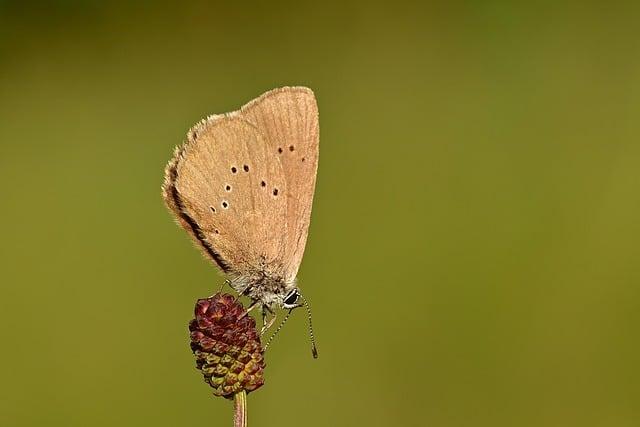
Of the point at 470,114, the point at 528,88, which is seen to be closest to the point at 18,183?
the point at 470,114

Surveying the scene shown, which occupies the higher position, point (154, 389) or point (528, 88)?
point (528, 88)

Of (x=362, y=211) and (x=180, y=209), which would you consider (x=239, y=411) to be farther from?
(x=362, y=211)

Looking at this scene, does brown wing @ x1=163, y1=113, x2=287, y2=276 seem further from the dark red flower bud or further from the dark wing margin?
the dark red flower bud

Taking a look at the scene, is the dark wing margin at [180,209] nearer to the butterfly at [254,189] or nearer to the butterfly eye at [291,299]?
the butterfly at [254,189]

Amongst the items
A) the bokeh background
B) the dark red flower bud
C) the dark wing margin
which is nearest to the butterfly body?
the dark wing margin

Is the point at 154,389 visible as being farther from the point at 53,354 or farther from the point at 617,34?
the point at 617,34

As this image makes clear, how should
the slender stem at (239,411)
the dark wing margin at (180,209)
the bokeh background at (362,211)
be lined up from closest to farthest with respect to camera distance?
the slender stem at (239,411) < the dark wing margin at (180,209) < the bokeh background at (362,211)

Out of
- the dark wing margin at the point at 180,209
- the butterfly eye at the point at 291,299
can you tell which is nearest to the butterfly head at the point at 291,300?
the butterfly eye at the point at 291,299

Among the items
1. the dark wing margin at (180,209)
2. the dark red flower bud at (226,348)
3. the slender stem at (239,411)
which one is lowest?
the slender stem at (239,411)
